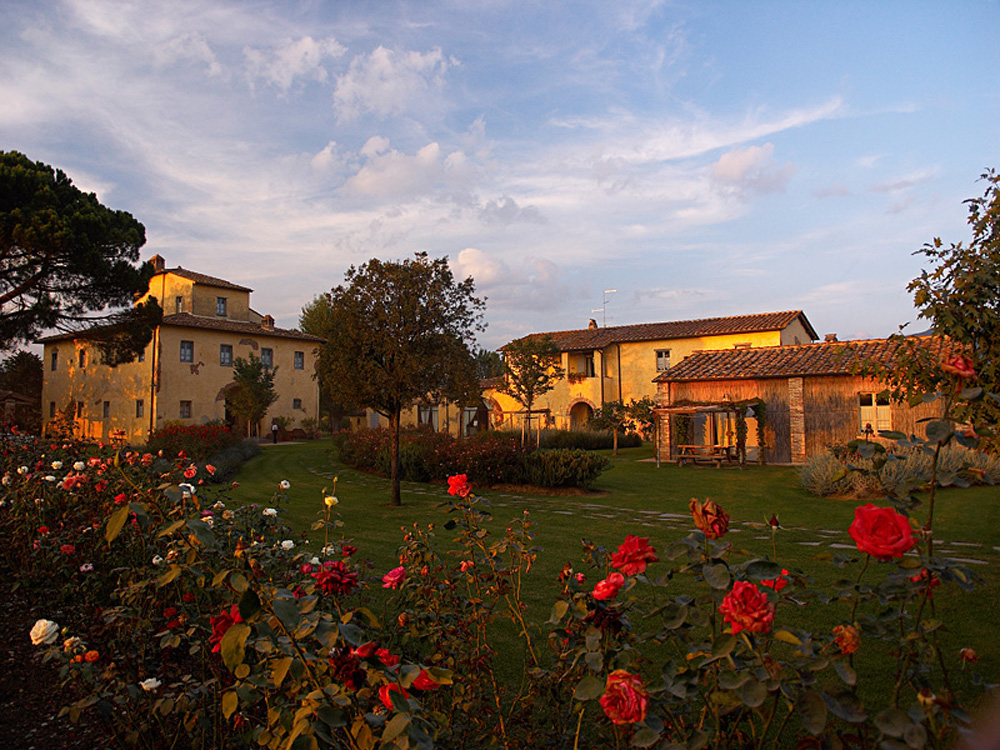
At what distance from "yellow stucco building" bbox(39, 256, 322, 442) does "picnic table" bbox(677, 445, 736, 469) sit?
22376 mm

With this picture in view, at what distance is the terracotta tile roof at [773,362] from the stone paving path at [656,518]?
11.0 metres

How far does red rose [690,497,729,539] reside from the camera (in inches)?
63.2

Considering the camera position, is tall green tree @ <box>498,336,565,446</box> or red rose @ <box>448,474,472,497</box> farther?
tall green tree @ <box>498,336,565,446</box>

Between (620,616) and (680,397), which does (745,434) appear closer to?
(680,397)

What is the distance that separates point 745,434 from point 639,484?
685 centimetres

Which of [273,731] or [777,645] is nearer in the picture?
[273,731]

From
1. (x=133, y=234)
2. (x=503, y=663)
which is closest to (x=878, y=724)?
(x=503, y=663)

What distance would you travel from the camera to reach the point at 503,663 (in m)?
3.79

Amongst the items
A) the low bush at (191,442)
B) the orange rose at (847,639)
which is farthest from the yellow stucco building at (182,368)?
the orange rose at (847,639)

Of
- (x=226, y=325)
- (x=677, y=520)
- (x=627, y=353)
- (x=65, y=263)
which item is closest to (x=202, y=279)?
(x=226, y=325)

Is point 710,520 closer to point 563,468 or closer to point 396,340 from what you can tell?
point 396,340

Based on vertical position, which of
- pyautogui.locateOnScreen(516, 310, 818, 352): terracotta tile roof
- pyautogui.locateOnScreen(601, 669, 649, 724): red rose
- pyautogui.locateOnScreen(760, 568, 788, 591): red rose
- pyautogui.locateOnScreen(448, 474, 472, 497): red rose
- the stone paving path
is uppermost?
pyautogui.locateOnScreen(516, 310, 818, 352): terracotta tile roof

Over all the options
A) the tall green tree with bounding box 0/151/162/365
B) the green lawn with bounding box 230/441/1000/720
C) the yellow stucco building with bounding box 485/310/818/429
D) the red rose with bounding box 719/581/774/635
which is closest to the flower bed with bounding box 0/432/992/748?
the red rose with bounding box 719/581/774/635

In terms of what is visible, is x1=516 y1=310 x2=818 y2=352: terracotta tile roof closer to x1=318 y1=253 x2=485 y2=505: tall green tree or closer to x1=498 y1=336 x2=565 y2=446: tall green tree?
x1=498 y1=336 x2=565 y2=446: tall green tree
